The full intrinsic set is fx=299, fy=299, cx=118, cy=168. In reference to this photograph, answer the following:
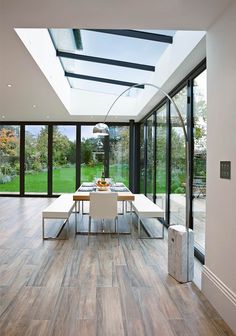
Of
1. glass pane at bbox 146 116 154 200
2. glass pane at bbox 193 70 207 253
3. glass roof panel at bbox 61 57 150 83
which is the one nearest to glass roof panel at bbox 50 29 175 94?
glass roof panel at bbox 61 57 150 83

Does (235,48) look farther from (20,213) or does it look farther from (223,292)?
(20,213)

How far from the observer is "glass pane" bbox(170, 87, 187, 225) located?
493 centimetres

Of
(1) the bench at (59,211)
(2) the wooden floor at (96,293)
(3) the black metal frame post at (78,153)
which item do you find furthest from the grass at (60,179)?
(2) the wooden floor at (96,293)

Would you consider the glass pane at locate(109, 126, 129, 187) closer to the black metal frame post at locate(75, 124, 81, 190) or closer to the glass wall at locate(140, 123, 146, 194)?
the glass wall at locate(140, 123, 146, 194)

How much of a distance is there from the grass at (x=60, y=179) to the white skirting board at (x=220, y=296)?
294 inches

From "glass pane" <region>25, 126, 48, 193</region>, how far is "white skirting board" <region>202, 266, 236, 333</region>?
826 cm

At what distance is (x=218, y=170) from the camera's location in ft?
8.85

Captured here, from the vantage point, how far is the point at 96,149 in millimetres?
10375

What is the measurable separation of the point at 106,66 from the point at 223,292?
5079 millimetres

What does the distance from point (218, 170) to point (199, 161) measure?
1432 millimetres

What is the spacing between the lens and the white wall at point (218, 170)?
2.40 m

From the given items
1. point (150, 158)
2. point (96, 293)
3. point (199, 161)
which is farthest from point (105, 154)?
point (96, 293)

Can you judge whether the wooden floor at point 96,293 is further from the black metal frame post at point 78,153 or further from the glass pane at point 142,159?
the black metal frame post at point 78,153

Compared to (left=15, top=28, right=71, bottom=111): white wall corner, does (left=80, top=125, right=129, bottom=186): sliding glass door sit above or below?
below
